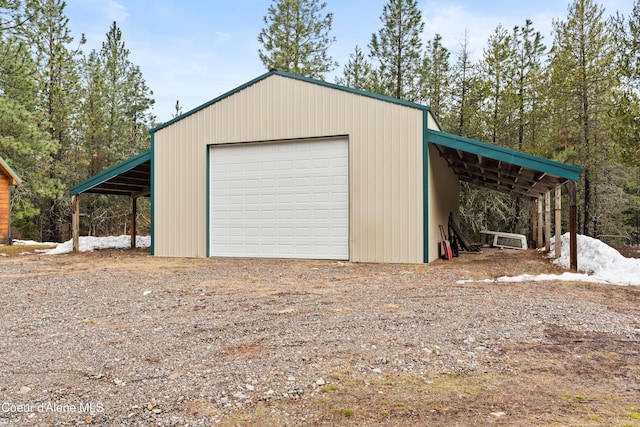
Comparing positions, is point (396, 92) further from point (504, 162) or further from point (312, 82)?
point (504, 162)

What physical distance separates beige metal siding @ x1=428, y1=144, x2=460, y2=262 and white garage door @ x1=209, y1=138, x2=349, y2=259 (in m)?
2.01

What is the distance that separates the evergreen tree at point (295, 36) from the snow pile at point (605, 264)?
1677 cm

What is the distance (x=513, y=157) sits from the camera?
884 centimetres

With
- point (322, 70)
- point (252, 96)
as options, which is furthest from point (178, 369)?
point (322, 70)

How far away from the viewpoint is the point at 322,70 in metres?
23.1

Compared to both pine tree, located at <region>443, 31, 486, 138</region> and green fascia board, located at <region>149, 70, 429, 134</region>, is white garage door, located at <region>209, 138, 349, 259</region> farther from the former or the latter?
pine tree, located at <region>443, 31, 486, 138</region>

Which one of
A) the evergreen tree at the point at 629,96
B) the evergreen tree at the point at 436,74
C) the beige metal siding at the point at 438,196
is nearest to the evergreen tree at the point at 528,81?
the evergreen tree at the point at 436,74

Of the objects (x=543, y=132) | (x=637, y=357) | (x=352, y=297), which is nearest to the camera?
(x=637, y=357)

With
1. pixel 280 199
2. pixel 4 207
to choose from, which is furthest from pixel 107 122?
pixel 280 199

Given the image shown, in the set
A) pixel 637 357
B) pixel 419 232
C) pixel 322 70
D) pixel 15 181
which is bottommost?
pixel 637 357

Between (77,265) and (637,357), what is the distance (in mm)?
10402

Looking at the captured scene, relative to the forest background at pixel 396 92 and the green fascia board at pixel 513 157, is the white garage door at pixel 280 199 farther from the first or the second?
the forest background at pixel 396 92

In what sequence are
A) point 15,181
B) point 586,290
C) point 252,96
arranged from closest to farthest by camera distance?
point 586,290
point 252,96
point 15,181

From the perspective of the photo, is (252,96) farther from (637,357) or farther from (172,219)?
(637,357)
